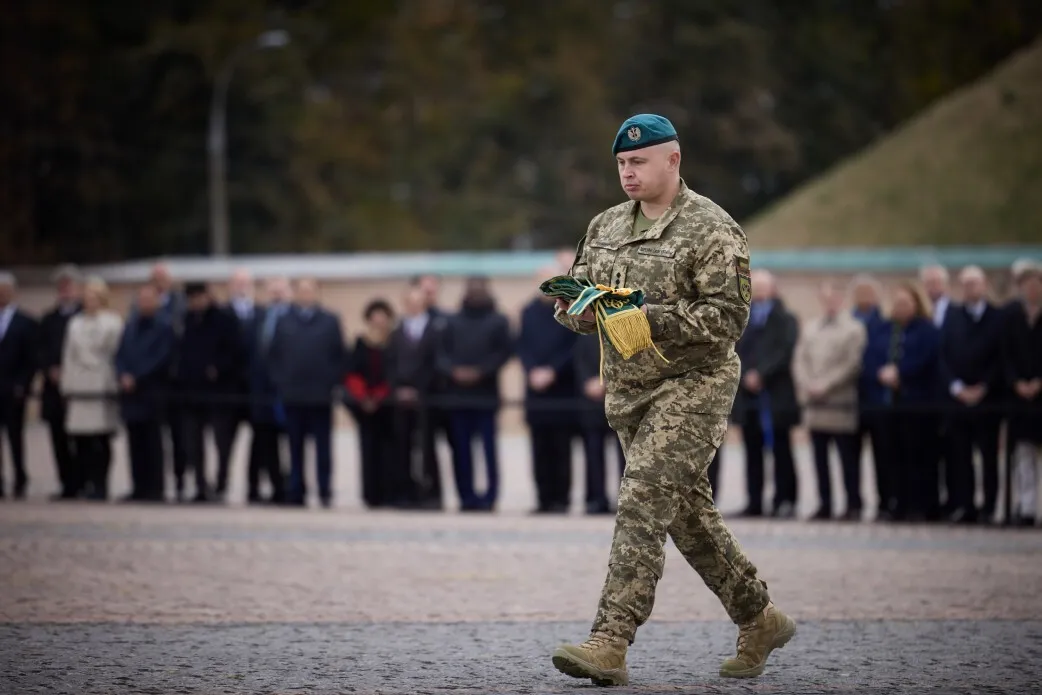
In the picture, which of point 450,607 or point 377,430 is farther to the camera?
point 377,430

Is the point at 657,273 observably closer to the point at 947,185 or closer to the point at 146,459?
the point at 146,459

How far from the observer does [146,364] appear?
17.6m

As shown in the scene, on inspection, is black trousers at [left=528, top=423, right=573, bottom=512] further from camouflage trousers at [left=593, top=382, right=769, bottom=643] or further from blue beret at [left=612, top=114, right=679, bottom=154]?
blue beret at [left=612, top=114, right=679, bottom=154]

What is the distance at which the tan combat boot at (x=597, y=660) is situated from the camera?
7102 mm

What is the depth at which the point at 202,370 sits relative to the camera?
17672 millimetres

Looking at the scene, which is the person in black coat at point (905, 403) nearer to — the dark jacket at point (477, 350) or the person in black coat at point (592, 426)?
the person in black coat at point (592, 426)

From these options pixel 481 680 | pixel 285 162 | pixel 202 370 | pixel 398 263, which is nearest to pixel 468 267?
pixel 398 263

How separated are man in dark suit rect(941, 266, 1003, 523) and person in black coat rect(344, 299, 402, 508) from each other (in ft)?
15.9

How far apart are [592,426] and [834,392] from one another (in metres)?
2.12

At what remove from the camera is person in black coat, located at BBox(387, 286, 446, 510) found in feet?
55.9

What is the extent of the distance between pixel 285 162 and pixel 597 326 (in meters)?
52.3

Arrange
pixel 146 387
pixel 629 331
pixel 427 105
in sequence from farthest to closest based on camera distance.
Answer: pixel 427 105, pixel 146 387, pixel 629 331

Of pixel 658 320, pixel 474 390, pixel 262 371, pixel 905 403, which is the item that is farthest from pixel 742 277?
pixel 262 371

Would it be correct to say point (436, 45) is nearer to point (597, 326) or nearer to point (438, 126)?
point (438, 126)
